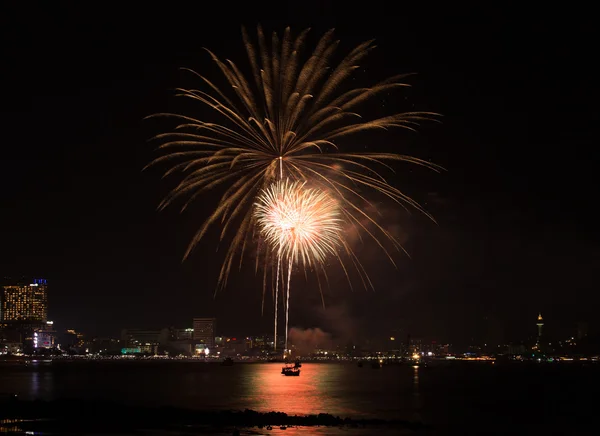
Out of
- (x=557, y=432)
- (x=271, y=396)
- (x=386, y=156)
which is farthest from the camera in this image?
(x=271, y=396)

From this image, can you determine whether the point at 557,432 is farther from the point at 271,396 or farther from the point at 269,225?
the point at 271,396

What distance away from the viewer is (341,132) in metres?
37.3

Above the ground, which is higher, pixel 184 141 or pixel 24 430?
pixel 184 141

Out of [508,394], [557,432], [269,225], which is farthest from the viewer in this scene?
[508,394]

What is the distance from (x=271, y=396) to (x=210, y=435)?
34.9 meters

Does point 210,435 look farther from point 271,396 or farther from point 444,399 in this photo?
point 444,399

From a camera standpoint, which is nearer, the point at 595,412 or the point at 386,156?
the point at 386,156

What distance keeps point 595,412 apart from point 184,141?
155ft

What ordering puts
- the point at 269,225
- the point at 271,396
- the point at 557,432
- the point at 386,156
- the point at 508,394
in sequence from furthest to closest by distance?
the point at 508,394
the point at 271,396
the point at 557,432
the point at 269,225
the point at 386,156

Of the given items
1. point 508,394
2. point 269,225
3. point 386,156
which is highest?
point 386,156

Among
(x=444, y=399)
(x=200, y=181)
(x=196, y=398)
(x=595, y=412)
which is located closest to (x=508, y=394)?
(x=444, y=399)

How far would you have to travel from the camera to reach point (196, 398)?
69.4 metres

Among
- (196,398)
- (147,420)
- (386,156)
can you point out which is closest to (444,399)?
(196,398)

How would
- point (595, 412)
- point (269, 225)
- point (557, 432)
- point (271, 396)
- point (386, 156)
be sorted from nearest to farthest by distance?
point (386, 156) < point (269, 225) < point (557, 432) < point (595, 412) < point (271, 396)
